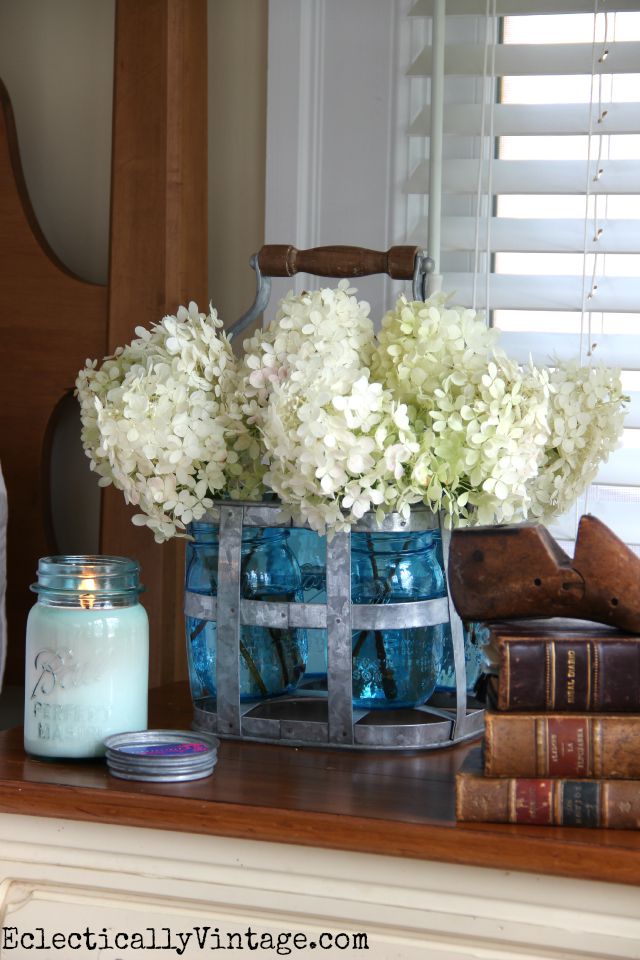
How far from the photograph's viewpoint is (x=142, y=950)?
0.83 meters

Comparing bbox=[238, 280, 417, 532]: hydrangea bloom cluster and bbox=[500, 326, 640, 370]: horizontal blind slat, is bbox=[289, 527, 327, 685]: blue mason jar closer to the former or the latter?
bbox=[238, 280, 417, 532]: hydrangea bloom cluster

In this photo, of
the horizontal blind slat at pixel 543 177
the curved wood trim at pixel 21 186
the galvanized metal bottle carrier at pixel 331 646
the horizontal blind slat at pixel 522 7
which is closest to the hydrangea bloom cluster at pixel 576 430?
the galvanized metal bottle carrier at pixel 331 646

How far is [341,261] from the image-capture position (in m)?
1.05

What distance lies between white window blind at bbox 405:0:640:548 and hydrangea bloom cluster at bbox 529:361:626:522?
26 centimetres

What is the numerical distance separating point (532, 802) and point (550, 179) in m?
0.74

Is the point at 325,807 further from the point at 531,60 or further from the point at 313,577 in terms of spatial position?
the point at 531,60

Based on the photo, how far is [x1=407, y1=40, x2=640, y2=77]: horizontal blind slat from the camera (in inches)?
48.1

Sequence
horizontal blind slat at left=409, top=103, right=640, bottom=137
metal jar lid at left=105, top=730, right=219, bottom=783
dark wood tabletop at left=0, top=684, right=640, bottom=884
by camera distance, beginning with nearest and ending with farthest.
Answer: dark wood tabletop at left=0, top=684, right=640, bottom=884 → metal jar lid at left=105, top=730, right=219, bottom=783 → horizontal blind slat at left=409, top=103, right=640, bottom=137

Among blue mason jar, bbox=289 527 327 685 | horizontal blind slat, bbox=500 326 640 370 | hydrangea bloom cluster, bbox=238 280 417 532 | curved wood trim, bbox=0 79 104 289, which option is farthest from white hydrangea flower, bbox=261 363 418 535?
curved wood trim, bbox=0 79 104 289

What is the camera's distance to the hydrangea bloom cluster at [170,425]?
3.02ft

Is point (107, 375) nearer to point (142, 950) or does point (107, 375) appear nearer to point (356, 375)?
point (356, 375)

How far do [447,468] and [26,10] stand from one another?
92 centimetres

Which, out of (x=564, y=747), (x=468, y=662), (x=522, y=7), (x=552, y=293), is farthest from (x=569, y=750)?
(x=522, y=7)

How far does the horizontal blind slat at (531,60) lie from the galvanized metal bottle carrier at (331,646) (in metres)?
0.35
